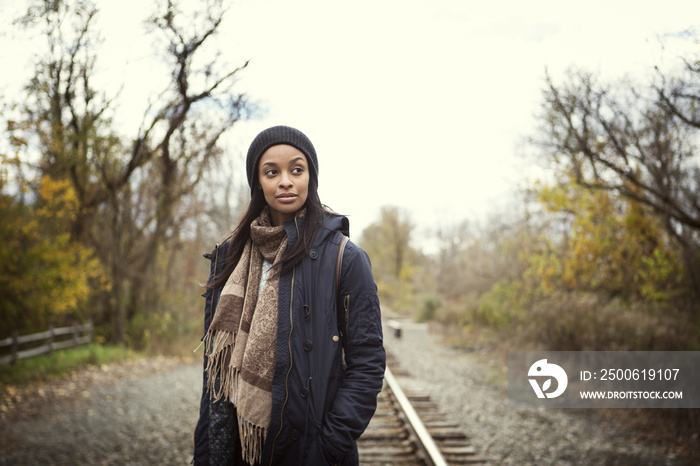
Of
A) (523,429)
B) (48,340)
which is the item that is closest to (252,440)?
(523,429)

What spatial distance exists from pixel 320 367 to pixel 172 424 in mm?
5376

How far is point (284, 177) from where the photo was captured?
1963 mm

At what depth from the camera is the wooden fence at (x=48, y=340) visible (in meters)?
10.0

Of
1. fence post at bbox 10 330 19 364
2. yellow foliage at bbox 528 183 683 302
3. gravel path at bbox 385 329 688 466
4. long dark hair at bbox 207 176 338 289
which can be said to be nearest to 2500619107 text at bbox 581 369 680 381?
gravel path at bbox 385 329 688 466

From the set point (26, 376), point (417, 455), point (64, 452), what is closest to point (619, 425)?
point (417, 455)

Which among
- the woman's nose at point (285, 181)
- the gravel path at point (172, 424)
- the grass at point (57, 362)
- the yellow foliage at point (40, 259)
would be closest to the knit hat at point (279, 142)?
the woman's nose at point (285, 181)

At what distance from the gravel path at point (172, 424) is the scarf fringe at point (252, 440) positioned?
360 centimetres

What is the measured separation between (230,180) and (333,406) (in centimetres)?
2024

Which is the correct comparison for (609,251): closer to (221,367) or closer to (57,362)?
(221,367)

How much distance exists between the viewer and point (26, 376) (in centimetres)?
916

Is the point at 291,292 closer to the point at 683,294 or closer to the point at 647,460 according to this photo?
the point at 647,460

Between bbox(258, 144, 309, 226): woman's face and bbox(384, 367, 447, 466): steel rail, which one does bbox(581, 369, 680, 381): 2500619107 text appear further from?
bbox(258, 144, 309, 226): woman's face

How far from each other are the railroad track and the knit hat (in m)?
3.41

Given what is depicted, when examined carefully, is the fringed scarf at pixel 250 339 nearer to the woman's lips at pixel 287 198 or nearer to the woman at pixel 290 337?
the woman at pixel 290 337
